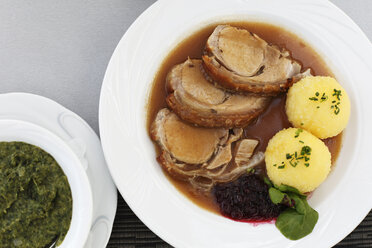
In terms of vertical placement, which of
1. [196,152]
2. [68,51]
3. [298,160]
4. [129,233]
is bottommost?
[129,233]

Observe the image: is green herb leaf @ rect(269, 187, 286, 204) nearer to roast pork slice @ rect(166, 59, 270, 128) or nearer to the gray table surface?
roast pork slice @ rect(166, 59, 270, 128)

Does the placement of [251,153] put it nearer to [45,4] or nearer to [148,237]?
[148,237]

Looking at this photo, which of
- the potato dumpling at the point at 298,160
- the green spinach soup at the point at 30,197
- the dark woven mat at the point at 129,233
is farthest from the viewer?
the dark woven mat at the point at 129,233

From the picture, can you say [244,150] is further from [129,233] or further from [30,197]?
[30,197]

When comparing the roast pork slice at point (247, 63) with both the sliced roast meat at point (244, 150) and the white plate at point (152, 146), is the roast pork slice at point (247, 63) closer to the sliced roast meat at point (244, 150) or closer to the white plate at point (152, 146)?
the white plate at point (152, 146)

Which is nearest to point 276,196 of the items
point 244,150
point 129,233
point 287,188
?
point 287,188

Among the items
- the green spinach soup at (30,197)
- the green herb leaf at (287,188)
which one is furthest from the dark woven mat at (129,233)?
the green herb leaf at (287,188)
